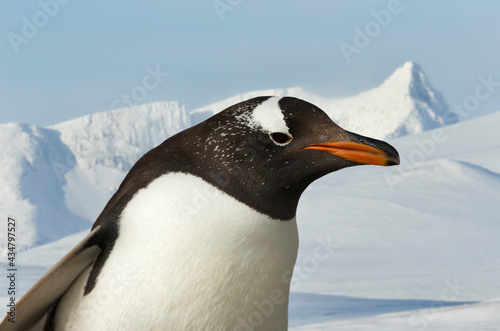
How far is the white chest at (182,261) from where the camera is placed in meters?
1.89

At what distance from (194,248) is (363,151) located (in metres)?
0.56

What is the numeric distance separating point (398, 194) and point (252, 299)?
9897mm

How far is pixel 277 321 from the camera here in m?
2.09

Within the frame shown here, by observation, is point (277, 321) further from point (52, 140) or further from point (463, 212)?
point (52, 140)

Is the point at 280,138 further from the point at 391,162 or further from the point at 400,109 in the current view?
the point at 400,109

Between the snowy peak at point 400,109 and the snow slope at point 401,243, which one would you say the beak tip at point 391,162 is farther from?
the snowy peak at point 400,109

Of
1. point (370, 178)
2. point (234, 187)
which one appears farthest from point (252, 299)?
point (370, 178)

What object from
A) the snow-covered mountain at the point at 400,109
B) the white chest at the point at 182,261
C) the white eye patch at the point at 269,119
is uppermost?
the white eye patch at the point at 269,119

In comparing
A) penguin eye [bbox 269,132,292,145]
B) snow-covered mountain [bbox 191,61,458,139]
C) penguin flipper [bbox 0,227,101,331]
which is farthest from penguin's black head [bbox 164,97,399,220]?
snow-covered mountain [bbox 191,61,458,139]

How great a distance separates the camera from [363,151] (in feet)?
6.15

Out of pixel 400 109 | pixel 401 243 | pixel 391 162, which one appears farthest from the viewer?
pixel 400 109

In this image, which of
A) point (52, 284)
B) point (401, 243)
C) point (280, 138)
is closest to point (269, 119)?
point (280, 138)

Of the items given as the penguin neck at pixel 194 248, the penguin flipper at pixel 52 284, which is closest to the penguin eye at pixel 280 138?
the penguin neck at pixel 194 248

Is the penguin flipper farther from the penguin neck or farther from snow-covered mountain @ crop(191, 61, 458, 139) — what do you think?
snow-covered mountain @ crop(191, 61, 458, 139)
